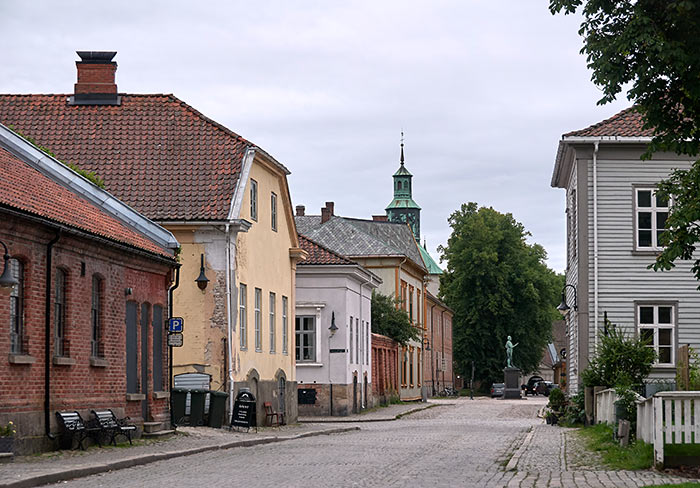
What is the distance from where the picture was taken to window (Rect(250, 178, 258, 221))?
31984 mm

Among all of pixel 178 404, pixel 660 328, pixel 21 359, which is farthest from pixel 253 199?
pixel 21 359

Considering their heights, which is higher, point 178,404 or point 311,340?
point 311,340

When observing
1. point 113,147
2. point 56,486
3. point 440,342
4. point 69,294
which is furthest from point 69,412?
point 440,342

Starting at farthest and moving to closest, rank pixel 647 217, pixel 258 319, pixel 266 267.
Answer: pixel 266 267, pixel 258 319, pixel 647 217

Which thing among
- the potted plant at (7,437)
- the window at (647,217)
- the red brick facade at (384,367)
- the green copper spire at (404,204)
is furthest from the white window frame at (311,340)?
the green copper spire at (404,204)

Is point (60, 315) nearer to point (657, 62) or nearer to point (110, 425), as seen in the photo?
point (110, 425)

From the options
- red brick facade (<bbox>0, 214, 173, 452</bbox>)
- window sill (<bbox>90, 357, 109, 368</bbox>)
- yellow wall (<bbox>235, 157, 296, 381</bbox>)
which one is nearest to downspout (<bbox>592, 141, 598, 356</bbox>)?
yellow wall (<bbox>235, 157, 296, 381</bbox>)

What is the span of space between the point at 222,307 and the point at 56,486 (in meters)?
16.1

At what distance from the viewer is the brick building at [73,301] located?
1805cm

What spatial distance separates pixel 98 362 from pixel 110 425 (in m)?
1.21

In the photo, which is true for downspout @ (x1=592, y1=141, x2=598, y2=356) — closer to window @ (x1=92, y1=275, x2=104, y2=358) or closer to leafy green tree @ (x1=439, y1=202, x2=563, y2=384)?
window @ (x1=92, y1=275, x2=104, y2=358)

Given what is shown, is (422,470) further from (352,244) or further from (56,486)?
(352,244)

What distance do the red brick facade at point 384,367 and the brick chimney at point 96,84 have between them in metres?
23.8

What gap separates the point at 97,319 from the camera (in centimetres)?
2170
